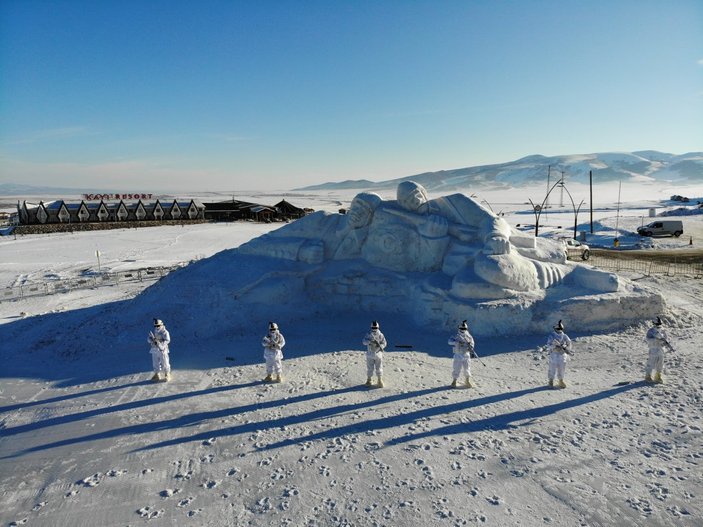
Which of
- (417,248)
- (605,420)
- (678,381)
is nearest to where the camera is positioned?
(605,420)

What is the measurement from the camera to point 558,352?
720 cm

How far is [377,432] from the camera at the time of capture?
19.4ft

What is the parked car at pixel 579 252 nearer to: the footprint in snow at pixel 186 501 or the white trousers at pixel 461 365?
the white trousers at pixel 461 365

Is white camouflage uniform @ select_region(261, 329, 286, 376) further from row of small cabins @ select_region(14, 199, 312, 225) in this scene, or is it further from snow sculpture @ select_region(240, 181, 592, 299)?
row of small cabins @ select_region(14, 199, 312, 225)

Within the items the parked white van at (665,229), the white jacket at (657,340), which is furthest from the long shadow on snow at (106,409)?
the parked white van at (665,229)

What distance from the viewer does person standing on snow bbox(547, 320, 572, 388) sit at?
7.13 meters

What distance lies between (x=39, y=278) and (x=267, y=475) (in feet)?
59.9

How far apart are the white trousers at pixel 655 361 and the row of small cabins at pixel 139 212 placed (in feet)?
133

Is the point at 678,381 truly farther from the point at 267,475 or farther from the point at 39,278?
the point at 39,278

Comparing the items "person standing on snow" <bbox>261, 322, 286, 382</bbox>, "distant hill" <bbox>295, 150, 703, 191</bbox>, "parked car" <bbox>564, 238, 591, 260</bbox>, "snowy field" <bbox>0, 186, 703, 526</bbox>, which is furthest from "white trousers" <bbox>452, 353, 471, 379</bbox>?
"distant hill" <bbox>295, 150, 703, 191</bbox>

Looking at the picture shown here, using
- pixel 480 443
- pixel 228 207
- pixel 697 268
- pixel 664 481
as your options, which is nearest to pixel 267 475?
pixel 480 443

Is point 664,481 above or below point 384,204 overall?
below

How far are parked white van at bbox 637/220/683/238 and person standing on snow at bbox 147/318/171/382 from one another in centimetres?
3106

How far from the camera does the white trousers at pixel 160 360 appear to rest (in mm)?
7676
